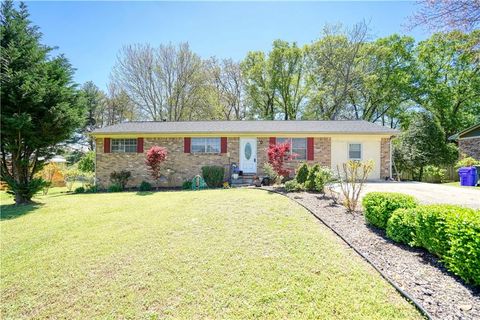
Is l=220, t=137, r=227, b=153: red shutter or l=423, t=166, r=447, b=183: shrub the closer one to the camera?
l=220, t=137, r=227, b=153: red shutter

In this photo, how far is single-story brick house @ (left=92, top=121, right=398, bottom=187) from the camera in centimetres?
1267

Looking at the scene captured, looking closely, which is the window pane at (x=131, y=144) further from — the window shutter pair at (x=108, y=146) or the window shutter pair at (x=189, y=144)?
the window shutter pair at (x=189, y=144)

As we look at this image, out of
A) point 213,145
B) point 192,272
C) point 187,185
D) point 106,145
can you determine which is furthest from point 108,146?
point 192,272

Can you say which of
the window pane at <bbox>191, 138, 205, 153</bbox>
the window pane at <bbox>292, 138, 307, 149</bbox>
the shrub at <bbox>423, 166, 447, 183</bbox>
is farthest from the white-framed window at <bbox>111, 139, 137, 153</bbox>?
the shrub at <bbox>423, 166, 447, 183</bbox>

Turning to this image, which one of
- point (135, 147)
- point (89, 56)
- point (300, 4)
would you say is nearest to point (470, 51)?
point (300, 4)

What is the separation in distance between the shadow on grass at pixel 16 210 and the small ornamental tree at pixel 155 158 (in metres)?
4.48

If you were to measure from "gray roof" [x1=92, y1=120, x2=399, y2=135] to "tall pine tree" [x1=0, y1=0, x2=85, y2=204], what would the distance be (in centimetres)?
392

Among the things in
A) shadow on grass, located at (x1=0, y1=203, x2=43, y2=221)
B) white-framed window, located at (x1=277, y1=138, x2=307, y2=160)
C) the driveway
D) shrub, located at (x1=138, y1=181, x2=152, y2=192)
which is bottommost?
shadow on grass, located at (x1=0, y1=203, x2=43, y2=221)

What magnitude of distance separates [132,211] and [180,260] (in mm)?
3846

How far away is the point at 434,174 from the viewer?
14.3m

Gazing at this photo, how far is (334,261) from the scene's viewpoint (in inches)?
133

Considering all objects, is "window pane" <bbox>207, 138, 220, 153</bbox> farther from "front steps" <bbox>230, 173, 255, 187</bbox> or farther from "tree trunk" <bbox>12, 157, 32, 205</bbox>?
"tree trunk" <bbox>12, 157, 32, 205</bbox>

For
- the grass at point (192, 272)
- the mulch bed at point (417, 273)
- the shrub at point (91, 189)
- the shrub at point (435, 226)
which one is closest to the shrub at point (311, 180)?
the grass at point (192, 272)

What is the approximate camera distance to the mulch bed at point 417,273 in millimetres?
2389
